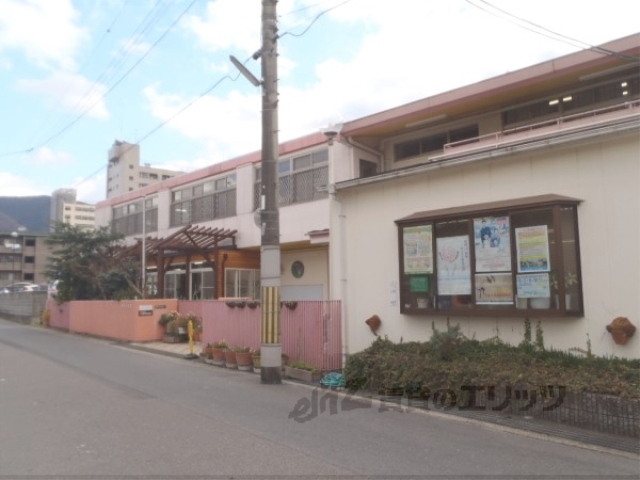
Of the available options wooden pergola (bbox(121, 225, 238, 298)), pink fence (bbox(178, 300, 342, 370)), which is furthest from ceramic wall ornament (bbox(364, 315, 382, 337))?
wooden pergola (bbox(121, 225, 238, 298))

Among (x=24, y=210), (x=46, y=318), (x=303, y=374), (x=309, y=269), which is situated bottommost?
(x=303, y=374)

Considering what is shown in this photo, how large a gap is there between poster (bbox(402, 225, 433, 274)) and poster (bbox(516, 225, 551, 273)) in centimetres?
173

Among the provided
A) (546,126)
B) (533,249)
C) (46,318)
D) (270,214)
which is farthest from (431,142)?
(46,318)

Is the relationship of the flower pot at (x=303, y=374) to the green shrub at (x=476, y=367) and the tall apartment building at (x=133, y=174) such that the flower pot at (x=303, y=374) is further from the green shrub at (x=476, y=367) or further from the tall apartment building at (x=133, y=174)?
the tall apartment building at (x=133, y=174)

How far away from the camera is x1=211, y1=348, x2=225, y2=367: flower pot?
1343cm

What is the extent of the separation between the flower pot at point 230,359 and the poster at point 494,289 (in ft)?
20.2

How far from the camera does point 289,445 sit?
20.6 feet

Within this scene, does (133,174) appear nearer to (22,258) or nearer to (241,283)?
(22,258)

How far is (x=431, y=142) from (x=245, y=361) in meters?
8.80

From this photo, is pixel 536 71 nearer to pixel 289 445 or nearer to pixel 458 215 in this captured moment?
pixel 458 215

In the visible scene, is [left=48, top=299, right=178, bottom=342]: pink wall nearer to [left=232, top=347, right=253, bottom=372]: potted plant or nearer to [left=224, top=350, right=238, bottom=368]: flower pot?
[left=224, top=350, right=238, bottom=368]: flower pot

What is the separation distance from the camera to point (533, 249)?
28.8 ft

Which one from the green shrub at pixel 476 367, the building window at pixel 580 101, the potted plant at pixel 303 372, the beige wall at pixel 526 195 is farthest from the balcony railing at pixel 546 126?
A: the potted plant at pixel 303 372

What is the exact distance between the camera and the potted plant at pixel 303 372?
11.0 metres
